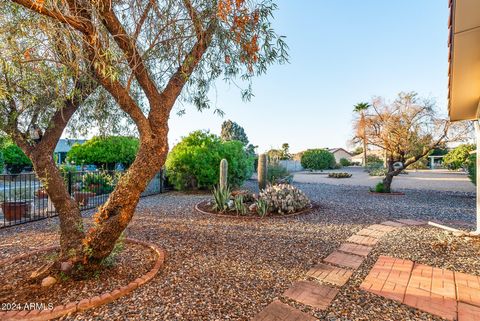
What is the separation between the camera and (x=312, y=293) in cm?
267

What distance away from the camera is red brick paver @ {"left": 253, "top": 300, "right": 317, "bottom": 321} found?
2.22m

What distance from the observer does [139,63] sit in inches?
107

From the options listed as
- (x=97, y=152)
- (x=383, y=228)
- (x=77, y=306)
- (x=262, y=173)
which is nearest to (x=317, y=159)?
(x=262, y=173)

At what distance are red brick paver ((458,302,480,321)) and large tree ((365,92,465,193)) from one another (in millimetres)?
8914

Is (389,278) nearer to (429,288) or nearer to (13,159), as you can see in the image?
(429,288)

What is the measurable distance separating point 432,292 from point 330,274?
105cm

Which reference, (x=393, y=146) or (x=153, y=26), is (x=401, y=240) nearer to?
(x=153, y=26)

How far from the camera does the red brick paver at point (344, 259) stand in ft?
11.2

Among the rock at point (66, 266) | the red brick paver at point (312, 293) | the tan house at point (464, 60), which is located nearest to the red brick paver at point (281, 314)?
the red brick paver at point (312, 293)

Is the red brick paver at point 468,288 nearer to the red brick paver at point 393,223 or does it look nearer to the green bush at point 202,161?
the red brick paver at point 393,223

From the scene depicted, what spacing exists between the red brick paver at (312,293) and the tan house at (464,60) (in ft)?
10.5

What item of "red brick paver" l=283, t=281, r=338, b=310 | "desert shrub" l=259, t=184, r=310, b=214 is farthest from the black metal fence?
"red brick paver" l=283, t=281, r=338, b=310

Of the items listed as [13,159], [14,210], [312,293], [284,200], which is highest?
[13,159]

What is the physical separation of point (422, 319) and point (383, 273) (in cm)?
92
